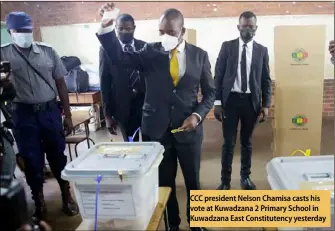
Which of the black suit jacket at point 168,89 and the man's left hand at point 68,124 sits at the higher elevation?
the black suit jacket at point 168,89

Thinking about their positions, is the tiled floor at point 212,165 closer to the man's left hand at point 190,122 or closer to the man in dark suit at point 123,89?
the man in dark suit at point 123,89

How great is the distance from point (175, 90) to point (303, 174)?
445mm

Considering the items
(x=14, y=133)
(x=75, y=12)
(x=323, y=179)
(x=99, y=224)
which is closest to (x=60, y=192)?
(x=14, y=133)

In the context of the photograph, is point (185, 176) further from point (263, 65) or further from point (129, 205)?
point (263, 65)

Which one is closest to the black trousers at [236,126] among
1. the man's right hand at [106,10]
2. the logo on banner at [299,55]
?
the logo on banner at [299,55]

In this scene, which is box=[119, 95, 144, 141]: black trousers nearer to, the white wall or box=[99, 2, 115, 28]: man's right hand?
the white wall

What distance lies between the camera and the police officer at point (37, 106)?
2.84 feet

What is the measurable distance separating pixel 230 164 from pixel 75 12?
3.14 feet

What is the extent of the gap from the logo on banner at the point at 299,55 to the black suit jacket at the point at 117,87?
67 cm

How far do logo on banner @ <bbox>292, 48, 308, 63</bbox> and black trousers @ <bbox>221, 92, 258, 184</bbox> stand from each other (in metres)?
0.24

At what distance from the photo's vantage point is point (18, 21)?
748 millimetres

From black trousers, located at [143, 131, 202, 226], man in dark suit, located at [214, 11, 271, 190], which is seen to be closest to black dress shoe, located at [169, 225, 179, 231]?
black trousers, located at [143, 131, 202, 226]

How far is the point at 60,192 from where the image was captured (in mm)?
1247

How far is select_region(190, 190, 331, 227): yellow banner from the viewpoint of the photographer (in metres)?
0.60
